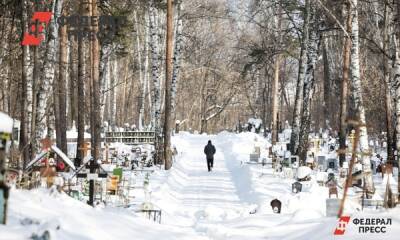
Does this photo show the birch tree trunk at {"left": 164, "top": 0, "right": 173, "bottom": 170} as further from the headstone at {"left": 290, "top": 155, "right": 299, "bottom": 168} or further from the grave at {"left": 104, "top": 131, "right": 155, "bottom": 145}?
the grave at {"left": 104, "top": 131, "right": 155, "bottom": 145}

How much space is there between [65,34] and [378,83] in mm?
20952

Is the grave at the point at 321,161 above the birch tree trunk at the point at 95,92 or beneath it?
beneath

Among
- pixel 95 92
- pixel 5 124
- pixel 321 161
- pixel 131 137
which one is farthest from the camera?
pixel 131 137

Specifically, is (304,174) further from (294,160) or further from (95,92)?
(95,92)

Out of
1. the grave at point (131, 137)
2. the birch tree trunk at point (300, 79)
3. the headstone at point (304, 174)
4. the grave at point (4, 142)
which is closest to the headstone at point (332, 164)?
the birch tree trunk at point (300, 79)

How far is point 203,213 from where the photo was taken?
14281mm

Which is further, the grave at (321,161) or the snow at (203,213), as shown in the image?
the grave at (321,161)

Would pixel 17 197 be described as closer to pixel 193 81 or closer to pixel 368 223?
pixel 368 223

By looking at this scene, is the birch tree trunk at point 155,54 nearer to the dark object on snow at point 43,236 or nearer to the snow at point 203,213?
the snow at point 203,213

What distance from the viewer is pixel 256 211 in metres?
14.1

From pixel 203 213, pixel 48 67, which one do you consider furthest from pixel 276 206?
pixel 48 67

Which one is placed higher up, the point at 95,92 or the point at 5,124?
the point at 95,92

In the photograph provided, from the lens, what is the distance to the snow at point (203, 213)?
8180mm

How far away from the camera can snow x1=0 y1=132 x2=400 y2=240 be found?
8180mm
